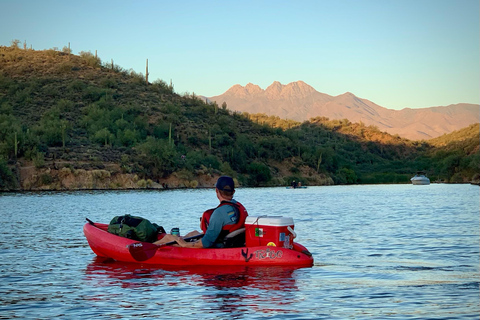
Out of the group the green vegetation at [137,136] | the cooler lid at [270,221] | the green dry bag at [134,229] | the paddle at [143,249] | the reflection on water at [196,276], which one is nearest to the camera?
the reflection on water at [196,276]

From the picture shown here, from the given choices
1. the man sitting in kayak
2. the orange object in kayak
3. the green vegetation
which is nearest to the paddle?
the orange object in kayak

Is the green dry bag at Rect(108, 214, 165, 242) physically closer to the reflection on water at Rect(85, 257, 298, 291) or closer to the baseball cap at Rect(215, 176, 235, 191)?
the reflection on water at Rect(85, 257, 298, 291)

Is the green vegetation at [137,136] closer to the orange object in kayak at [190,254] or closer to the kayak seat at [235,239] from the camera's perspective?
the orange object in kayak at [190,254]

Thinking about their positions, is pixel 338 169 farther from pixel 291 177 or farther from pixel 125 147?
pixel 125 147

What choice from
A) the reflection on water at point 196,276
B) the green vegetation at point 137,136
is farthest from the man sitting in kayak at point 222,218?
the green vegetation at point 137,136

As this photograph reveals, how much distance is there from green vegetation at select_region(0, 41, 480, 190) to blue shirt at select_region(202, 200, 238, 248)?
4234 cm

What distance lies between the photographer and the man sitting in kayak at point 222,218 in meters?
12.4

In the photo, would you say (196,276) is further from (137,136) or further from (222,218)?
(137,136)

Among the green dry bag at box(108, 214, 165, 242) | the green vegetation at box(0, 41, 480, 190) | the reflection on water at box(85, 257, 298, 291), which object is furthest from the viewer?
the green vegetation at box(0, 41, 480, 190)

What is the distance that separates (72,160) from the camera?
57.3 meters

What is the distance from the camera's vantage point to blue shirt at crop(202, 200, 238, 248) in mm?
12375

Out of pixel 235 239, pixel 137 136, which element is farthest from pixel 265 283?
pixel 137 136

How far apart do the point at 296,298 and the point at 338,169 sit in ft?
297

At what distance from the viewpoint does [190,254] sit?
12805mm
